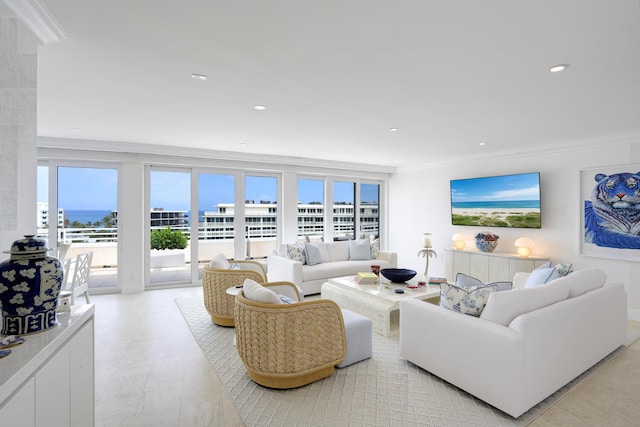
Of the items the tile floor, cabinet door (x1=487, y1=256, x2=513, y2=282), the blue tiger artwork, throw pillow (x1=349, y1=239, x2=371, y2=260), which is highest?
the blue tiger artwork

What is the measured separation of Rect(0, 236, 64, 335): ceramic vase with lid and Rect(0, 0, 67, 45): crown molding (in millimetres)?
1171

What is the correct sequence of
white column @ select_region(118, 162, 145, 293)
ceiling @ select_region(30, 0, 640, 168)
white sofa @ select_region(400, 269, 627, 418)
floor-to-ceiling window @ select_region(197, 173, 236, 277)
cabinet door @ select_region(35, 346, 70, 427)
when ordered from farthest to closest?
floor-to-ceiling window @ select_region(197, 173, 236, 277)
white column @ select_region(118, 162, 145, 293)
white sofa @ select_region(400, 269, 627, 418)
ceiling @ select_region(30, 0, 640, 168)
cabinet door @ select_region(35, 346, 70, 427)

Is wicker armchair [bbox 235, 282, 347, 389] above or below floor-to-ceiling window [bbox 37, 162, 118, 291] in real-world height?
below

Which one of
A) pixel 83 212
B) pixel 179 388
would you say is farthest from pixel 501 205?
pixel 83 212

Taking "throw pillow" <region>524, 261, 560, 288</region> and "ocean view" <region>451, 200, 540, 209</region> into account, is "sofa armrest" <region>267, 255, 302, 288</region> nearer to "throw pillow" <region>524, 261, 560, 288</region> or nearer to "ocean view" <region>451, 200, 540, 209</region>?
"throw pillow" <region>524, 261, 560, 288</region>

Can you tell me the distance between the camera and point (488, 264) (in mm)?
5453

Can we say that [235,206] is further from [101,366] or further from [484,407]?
[484,407]

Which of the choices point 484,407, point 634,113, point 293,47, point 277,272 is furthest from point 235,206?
point 634,113

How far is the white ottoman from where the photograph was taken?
9.39 feet

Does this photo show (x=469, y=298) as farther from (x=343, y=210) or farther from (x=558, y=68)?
(x=343, y=210)

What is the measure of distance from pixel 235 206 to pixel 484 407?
5.20m

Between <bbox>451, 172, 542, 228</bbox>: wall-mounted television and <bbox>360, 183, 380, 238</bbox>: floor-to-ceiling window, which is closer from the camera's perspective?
<bbox>451, 172, 542, 228</bbox>: wall-mounted television

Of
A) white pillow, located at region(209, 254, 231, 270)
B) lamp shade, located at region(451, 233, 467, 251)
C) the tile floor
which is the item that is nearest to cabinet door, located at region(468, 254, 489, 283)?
lamp shade, located at region(451, 233, 467, 251)

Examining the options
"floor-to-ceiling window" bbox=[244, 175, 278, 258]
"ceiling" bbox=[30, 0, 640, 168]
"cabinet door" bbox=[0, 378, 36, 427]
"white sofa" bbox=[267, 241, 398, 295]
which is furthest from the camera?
"floor-to-ceiling window" bbox=[244, 175, 278, 258]
